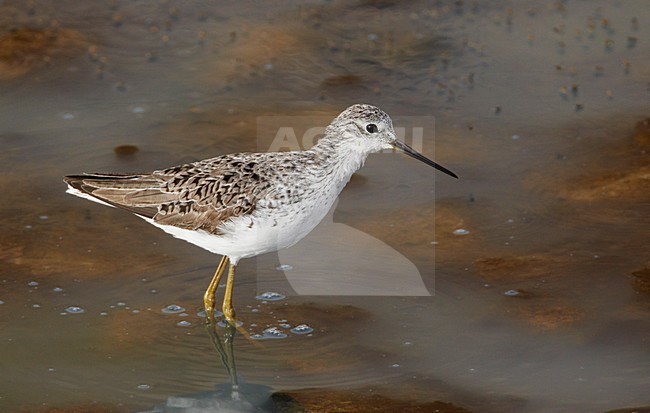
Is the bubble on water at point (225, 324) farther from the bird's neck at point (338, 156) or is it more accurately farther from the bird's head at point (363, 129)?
the bird's head at point (363, 129)

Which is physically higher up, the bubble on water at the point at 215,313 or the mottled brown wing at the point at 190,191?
the mottled brown wing at the point at 190,191

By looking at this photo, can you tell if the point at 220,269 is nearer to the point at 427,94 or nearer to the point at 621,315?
the point at 621,315

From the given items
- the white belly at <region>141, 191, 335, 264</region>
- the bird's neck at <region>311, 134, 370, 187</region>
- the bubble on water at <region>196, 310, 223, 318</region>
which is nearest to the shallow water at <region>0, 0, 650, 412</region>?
the bubble on water at <region>196, 310, 223, 318</region>

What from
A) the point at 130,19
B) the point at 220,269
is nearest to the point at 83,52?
the point at 130,19

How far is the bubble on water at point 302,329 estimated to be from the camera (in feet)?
32.0

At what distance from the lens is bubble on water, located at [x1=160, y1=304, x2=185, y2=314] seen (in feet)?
33.0

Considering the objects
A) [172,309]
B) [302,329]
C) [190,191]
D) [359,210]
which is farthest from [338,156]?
[359,210]

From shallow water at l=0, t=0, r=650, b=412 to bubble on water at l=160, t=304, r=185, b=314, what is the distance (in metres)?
0.08

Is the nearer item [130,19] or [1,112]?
[1,112]

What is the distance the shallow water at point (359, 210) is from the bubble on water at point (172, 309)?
80 mm

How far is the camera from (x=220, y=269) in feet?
33.1

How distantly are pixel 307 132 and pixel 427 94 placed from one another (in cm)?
174

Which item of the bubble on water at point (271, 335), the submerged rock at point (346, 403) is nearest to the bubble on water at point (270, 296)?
the bubble on water at point (271, 335)

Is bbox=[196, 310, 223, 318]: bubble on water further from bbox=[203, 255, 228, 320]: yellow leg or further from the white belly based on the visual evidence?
the white belly
